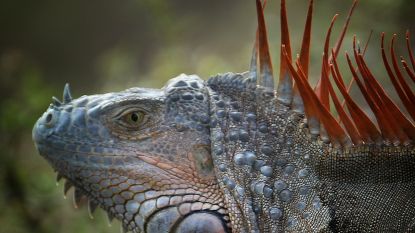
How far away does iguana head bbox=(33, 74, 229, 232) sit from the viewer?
3.00 m

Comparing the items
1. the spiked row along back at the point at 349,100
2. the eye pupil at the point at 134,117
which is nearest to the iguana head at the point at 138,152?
the eye pupil at the point at 134,117

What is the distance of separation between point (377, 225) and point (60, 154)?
5.29 feet

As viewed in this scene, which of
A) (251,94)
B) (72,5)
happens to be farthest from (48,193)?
(72,5)

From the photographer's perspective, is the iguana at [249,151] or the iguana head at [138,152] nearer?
the iguana at [249,151]

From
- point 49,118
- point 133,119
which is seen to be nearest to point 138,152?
point 133,119

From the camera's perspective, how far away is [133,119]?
315 centimetres

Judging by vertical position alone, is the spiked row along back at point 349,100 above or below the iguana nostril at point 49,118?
below

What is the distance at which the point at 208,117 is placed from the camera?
3166 mm

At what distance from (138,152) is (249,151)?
0.57m

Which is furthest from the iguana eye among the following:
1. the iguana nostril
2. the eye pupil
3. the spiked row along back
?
the spiked row along back

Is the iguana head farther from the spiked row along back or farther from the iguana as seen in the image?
the spiked row along back

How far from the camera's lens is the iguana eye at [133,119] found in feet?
10.3

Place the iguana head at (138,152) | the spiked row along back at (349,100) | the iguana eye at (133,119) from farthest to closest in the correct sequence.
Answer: the iguana eye at (133,119), the iguana head at (138,152), the spiked row along back at (349,100)

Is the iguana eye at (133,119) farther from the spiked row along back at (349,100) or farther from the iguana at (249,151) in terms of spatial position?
the spiked row along back at (349,100)
